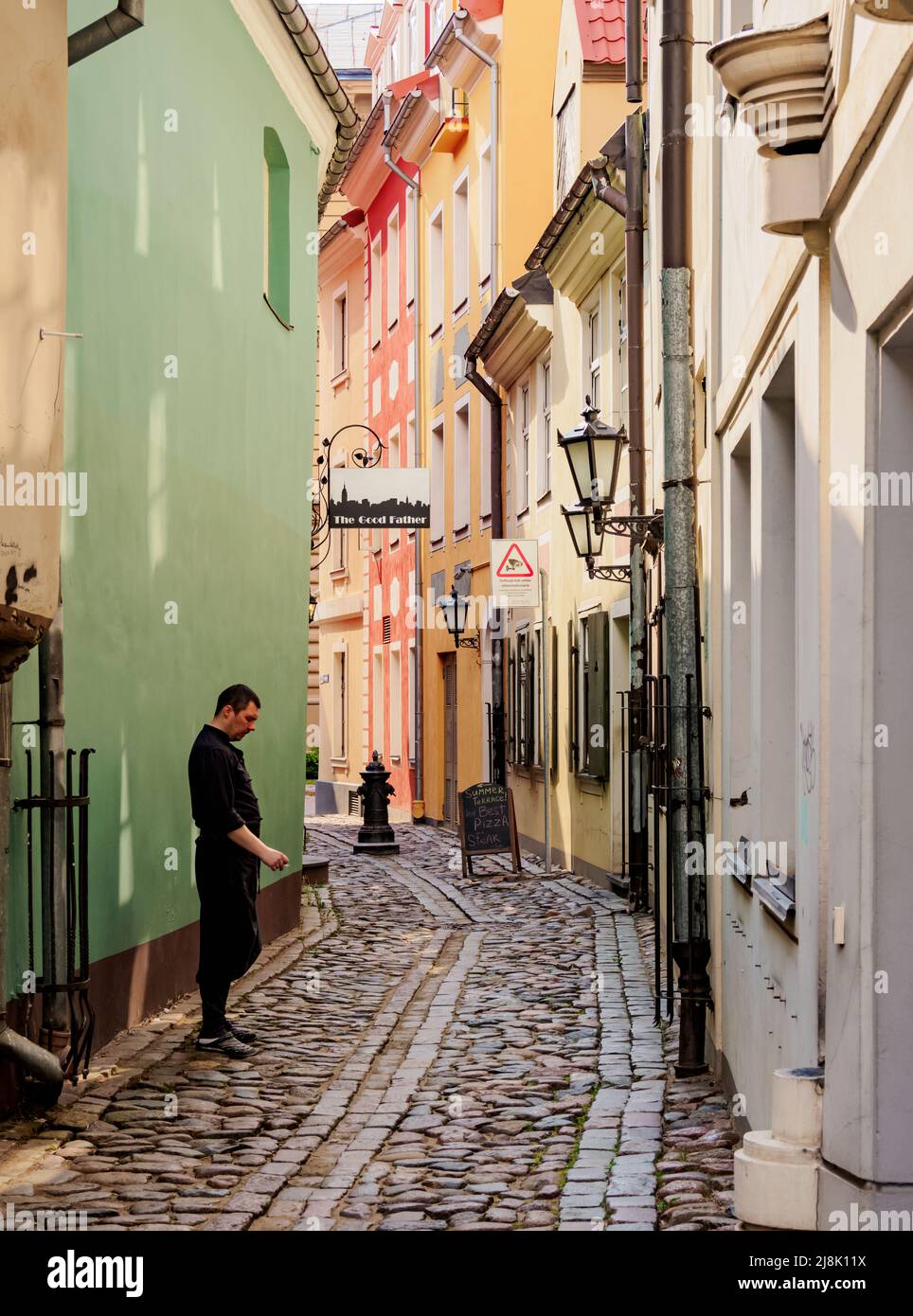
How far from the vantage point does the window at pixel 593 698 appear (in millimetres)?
16984

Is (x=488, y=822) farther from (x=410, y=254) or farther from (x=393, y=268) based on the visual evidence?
(x=393, y=268)

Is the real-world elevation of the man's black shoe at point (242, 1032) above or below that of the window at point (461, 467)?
below

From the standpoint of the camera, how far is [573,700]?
60.1ft

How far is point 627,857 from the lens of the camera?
15.7 metres

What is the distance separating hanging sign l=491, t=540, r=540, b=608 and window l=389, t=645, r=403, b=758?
10.7m

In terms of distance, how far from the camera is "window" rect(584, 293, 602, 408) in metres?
17.9

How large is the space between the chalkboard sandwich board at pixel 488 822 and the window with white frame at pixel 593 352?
12.4 ft

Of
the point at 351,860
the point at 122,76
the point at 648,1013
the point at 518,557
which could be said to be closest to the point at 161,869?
the point at 648,1013

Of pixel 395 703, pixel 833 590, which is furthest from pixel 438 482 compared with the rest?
pixel 833 590

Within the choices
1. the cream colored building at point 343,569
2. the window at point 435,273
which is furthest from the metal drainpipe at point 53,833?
the cream colored building at point 343,569

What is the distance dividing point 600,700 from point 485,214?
10.3 metres

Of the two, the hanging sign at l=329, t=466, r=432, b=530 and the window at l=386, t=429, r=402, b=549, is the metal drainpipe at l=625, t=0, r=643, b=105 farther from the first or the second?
the window at l=386, t=429, r=402, b=549

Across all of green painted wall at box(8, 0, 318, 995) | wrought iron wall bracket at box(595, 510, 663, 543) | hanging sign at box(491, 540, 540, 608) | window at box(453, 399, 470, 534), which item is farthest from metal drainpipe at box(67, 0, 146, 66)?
window at box(453, 399, 470, 534)

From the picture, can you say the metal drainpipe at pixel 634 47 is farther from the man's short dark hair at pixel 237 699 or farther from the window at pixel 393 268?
the window at pixel 393 268
